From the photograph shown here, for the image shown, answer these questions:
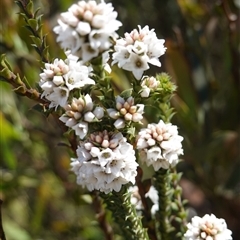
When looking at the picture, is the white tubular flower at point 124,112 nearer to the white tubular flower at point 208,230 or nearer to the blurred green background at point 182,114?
the white tubular flower at point 208,230

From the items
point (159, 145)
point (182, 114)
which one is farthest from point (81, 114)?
point (182, 114)

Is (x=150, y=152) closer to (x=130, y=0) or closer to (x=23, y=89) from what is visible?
(x=23, y=89)

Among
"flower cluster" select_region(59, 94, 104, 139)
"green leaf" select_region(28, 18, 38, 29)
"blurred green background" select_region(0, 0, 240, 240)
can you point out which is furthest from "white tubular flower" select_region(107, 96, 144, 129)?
"blurred green background" select_region(0, 0, 240, 240)

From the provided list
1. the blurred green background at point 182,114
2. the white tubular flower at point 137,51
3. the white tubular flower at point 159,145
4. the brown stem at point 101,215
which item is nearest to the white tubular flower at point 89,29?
the white tubular flower at point 137,51

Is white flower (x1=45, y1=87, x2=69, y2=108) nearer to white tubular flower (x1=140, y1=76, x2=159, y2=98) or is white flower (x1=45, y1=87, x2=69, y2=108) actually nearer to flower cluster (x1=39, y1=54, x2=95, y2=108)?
flower cluster (x1=39, y1=54, x2=95, y2=108)

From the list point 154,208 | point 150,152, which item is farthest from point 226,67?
point 150,152

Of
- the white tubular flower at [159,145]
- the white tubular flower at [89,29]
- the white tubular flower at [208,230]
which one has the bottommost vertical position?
the white tubular flower at [208,230]

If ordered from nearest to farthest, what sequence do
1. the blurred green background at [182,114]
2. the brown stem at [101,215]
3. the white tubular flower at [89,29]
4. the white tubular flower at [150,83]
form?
1. the white tubular flower at [89,29]
2. the white tubular flower at [150,83]
3. the brown stem at [101,215]
4. the blurred green background at [182,114]

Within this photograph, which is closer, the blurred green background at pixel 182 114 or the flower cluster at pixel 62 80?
the flower cluster at pixel 62 80
